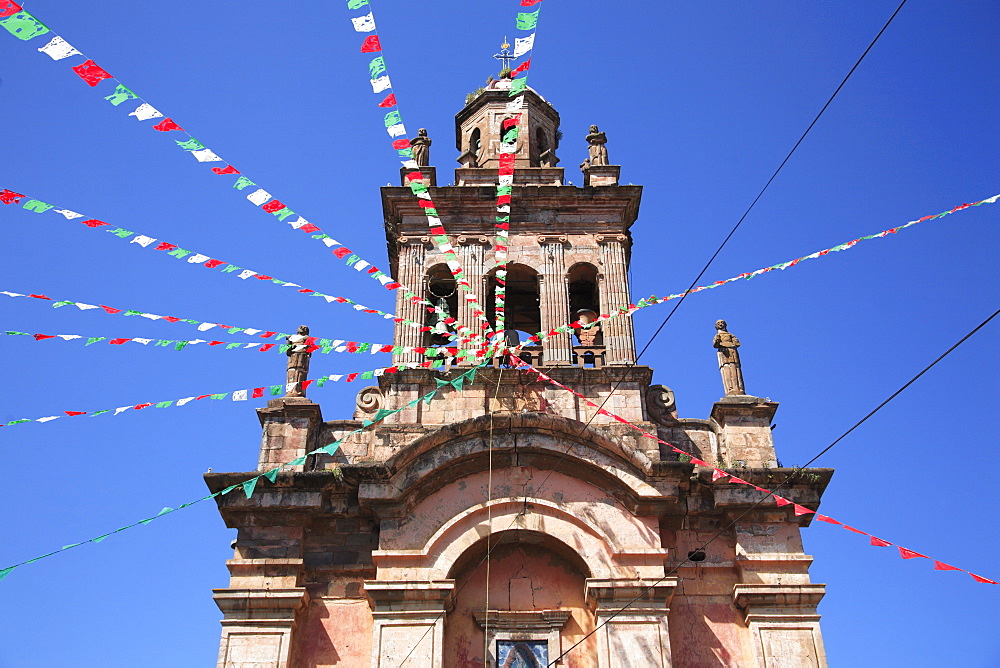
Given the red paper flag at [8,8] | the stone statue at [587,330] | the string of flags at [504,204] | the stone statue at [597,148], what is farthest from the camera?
the stone statue at [597,148]

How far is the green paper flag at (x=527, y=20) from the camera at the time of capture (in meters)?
10.5

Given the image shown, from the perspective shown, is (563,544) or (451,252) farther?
(451,252)

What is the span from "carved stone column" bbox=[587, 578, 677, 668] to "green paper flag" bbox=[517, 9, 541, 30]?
23.4ft

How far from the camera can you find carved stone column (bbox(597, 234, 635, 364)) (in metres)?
16.1

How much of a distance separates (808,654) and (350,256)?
8085mm

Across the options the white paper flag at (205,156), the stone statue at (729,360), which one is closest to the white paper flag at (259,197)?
the white paper flag at (205,156)

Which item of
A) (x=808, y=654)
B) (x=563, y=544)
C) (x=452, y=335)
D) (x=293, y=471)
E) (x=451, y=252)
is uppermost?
(x=451, y=252)

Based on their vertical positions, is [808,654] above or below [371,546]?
below

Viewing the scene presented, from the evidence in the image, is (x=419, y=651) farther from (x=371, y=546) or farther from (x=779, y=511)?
(x=779, y=511)

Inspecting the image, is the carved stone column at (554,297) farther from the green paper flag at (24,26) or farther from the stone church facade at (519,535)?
the green paper flag at (24,26)

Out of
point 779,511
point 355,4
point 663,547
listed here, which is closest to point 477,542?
point 663,547

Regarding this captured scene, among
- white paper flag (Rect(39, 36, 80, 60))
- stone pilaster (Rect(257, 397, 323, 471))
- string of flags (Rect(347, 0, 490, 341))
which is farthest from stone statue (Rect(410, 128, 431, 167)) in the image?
white paper flag (Rect(39, 36, 80, 60))

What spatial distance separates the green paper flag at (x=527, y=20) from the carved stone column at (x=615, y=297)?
6.63 m

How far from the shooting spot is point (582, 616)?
13.8 meters
